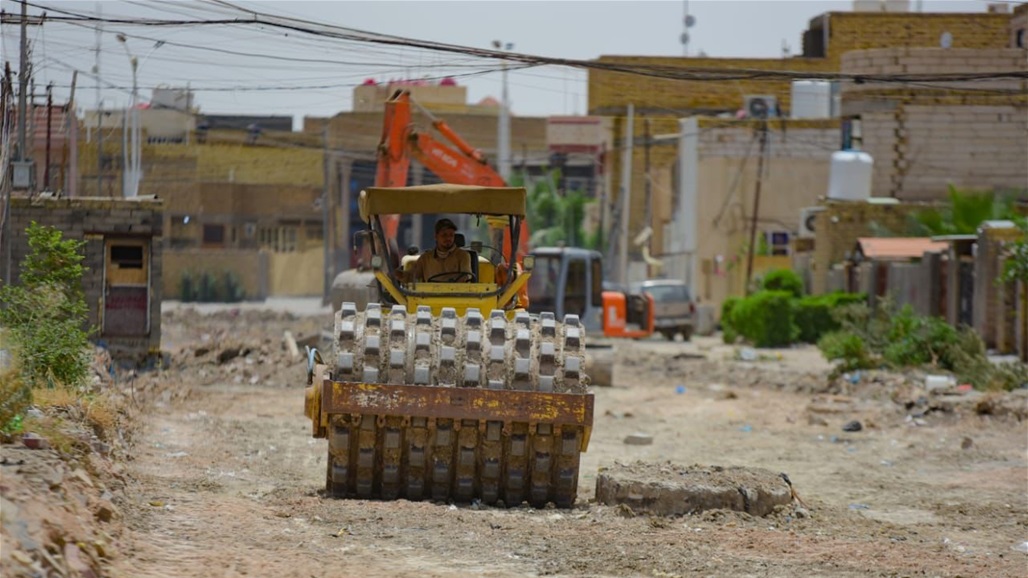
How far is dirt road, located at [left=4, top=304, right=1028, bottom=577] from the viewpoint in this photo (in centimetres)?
899

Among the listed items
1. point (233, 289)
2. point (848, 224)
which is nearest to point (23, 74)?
point (848, 224)

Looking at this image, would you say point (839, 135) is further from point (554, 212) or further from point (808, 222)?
point (554, 212)

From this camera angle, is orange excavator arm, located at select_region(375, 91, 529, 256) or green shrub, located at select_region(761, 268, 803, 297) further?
green shrub, located at select_region(761, 268, 803, 297)

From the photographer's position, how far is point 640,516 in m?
11.2

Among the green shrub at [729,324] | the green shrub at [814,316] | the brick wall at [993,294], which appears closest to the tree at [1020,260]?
the brick wall at [993,294]

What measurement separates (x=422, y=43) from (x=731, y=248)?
3645 centimetres

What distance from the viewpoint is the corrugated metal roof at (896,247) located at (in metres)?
35.1

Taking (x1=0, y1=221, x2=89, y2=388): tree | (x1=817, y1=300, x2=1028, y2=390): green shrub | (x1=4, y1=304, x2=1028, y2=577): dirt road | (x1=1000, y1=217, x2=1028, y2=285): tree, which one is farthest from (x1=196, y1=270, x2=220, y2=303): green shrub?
(x1=0, y1=221, x2=89, y2=388): tree

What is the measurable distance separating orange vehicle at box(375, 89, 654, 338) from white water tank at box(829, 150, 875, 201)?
24.3 ft

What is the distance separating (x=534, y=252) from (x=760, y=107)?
19.3 m

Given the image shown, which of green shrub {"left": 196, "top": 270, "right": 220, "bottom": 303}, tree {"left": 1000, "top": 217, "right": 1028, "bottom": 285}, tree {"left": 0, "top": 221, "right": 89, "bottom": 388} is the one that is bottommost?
green shrub {"left": 196, "top": 270, "right": 220, "bottom": 303}

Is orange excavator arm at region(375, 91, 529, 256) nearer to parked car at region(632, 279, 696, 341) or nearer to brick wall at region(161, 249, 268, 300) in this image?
parked car at region(632, 279, 696, 341)

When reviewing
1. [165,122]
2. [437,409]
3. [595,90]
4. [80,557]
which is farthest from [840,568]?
[595,90]

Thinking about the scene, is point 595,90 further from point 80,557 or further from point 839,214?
point 80,557
